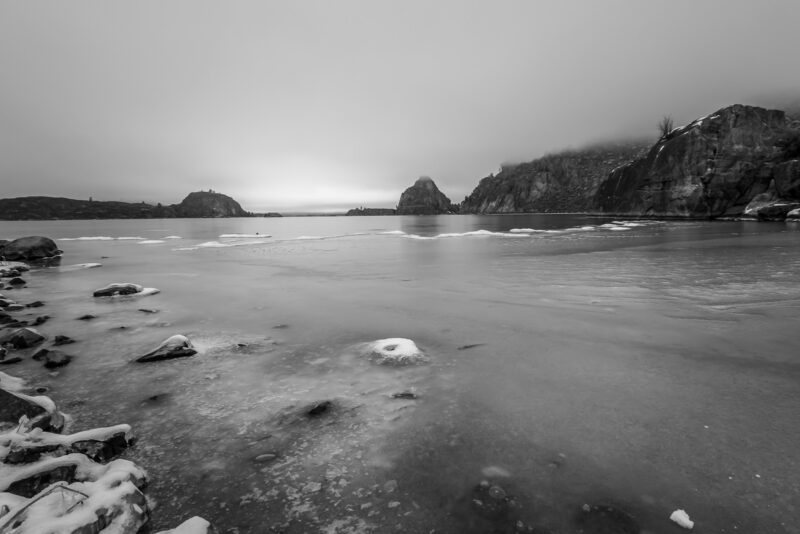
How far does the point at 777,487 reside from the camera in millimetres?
4004

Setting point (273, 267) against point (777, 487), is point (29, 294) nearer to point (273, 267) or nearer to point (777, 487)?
point (273, 267)

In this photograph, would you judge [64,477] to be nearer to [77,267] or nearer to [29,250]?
[77,267]

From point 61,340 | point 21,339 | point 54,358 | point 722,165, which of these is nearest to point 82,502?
point 54,358

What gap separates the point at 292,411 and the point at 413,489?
→ 265cm

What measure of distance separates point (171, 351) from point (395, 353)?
5.24 metres

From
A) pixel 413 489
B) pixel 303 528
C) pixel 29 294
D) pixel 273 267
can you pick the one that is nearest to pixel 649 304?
pixel 413 489

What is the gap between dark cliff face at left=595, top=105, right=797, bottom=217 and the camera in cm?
8631

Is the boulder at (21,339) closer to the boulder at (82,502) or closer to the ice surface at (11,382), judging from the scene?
the ice surface at (11,382)

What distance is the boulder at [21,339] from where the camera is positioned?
949 centimetres

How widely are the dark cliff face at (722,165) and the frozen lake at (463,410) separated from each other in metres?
98.3

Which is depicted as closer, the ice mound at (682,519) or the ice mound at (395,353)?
the ice mound at (682,519)

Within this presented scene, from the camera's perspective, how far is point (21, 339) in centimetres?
953

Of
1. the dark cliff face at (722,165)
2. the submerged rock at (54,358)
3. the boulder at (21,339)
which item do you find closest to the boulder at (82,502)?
the submerged rock at (54,358)

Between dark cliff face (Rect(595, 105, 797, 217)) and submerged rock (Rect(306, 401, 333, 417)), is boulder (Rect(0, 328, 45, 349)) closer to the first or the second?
submerged rock (Rect(306, 401, 333, 417))
